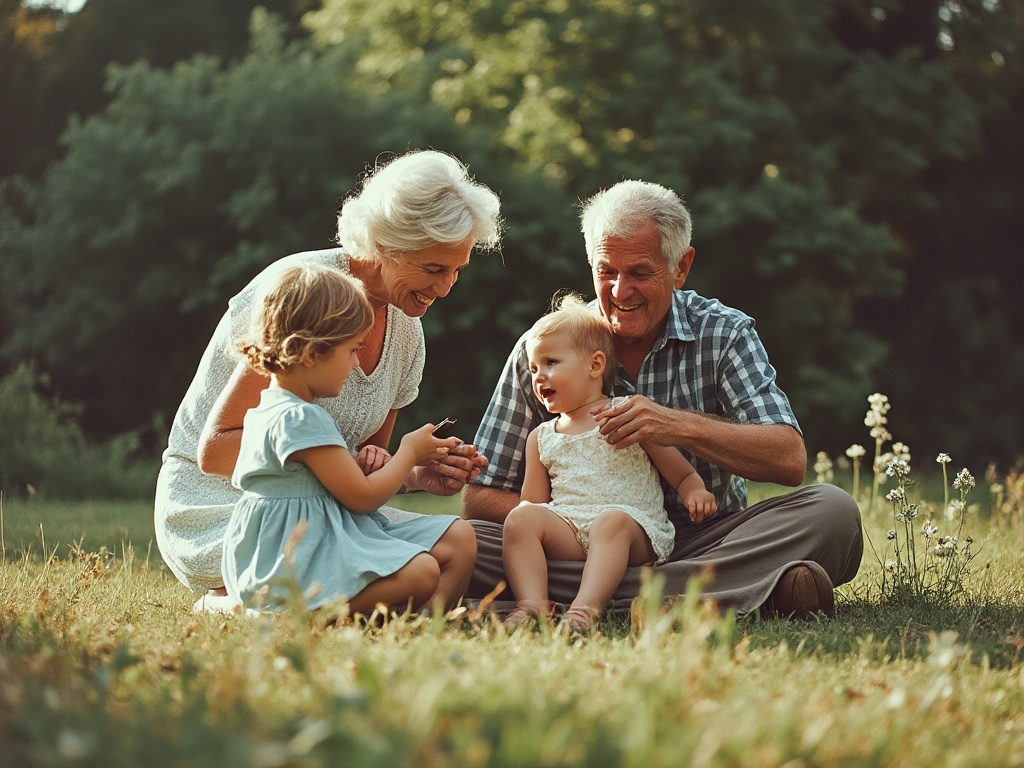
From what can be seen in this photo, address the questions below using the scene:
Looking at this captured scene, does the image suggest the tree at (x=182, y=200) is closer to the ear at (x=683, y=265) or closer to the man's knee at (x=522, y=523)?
the ear at (x=683, y=265)

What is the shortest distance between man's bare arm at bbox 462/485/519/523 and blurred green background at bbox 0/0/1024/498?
25.7ft

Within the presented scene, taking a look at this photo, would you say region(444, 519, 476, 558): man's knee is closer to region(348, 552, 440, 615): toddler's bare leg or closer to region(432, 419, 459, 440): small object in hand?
region(348, 552, 440, 615): toddler's bare leg

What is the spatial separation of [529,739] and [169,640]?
5.16ft

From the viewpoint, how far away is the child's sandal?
3.29 meters

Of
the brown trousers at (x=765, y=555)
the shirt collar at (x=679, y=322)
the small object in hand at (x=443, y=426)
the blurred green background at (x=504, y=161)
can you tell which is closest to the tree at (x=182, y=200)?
the blurred green background at (x=504, y=161)

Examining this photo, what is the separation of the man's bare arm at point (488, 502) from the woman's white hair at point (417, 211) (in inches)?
39.4

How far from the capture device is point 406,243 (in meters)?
3.79

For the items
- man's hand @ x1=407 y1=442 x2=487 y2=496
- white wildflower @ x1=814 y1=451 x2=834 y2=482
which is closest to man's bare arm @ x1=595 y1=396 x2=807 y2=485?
man's hand @ x1=407 y1=442 x2=487 y2=496

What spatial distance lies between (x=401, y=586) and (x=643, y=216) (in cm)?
171

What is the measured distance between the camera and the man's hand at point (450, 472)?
369cm

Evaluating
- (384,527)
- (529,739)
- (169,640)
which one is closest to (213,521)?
(384,527)

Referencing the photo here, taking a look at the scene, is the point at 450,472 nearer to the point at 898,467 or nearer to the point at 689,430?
the point at 689,430

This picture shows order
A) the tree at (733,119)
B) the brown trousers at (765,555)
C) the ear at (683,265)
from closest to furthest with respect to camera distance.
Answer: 1. the brown trousers at (765,555)
2. the ear at (683,265)
3. the tree at (733,119)

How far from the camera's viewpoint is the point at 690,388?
4.22 m
